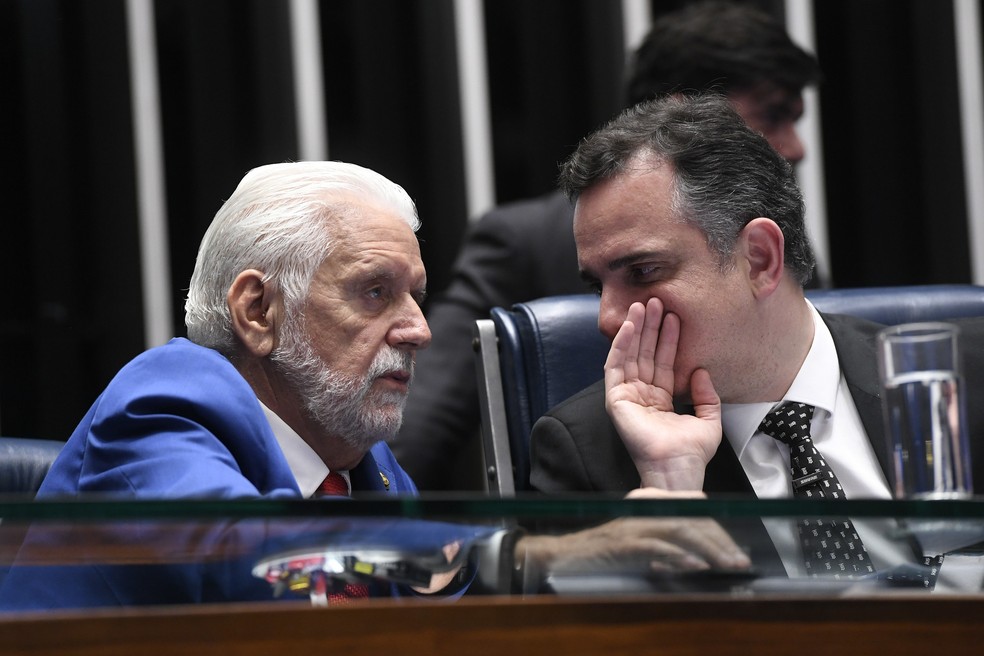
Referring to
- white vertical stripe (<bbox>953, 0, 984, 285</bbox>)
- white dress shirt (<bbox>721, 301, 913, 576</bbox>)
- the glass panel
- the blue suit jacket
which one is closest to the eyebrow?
white dress shirt (<bbox>721, 301, 913, 576</bbox>)

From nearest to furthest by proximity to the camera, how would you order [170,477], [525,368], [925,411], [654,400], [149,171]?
[925,411]
[170,477]
[654,400]
[525,368]
[149,171]

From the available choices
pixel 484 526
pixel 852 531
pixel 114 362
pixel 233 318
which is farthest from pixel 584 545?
pixel 114 362

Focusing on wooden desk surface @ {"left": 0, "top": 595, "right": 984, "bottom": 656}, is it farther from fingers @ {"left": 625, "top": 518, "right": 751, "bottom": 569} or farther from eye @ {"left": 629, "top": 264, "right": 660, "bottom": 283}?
eye @ {"left": 629, "top": 264, "right": 660, "bottom": 283}

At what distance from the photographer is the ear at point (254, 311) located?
1.80 m

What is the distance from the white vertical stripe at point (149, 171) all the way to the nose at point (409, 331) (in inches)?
87.1

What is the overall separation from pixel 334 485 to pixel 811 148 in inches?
107

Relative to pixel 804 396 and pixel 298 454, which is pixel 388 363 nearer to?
pixel 298 454

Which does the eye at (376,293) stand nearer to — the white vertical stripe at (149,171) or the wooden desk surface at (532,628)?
the wooden desk surface at (532,628)

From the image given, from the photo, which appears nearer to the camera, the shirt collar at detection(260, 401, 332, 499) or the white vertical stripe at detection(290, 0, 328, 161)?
the shirt collar at detection(260, 401, 332, 499)

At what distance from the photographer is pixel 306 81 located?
13.2 ft

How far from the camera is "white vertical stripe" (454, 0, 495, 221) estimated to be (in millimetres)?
4098

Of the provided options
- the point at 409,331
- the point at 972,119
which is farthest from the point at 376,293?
the point at 972,119

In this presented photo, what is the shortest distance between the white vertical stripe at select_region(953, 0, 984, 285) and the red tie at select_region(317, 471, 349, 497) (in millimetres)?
2859

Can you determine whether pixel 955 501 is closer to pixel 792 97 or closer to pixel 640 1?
pixel 792 97
